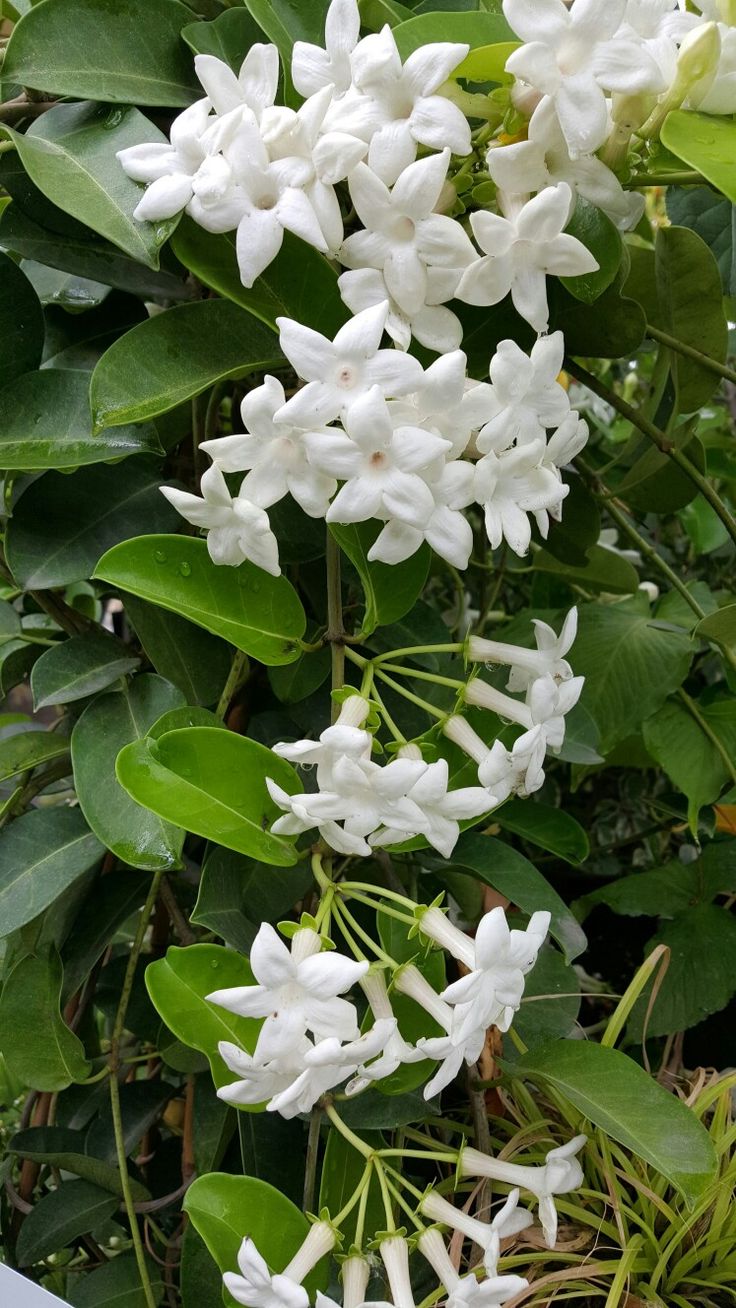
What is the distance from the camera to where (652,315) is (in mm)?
616

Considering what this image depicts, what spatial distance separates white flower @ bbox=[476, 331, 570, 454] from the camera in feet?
1.26

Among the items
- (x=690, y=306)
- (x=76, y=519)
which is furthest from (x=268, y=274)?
(x=690, y=306)

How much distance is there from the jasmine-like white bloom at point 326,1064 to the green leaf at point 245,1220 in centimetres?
7

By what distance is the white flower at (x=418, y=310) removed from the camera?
1.28 ft

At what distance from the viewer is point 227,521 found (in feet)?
1.30

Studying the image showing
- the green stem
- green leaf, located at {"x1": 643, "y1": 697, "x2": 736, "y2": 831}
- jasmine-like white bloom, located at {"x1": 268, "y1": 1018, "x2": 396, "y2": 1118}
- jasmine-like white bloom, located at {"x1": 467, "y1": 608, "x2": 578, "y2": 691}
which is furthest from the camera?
green leaf, located at {"x1": 643, "y1": 697, "x2": 736, "y2": 831}

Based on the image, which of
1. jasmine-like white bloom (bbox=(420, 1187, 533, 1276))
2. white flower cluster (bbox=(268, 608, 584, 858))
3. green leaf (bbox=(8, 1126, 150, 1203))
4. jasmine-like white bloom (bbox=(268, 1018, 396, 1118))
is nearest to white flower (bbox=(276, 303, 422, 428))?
white flower cluster (bbox=(268, 608, 584, 858))

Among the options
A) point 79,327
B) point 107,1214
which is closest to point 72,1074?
point 107,1214

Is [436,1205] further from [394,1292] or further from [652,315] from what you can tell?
[652,315]

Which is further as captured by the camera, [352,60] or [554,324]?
[554,324]

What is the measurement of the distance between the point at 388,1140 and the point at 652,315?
508mm

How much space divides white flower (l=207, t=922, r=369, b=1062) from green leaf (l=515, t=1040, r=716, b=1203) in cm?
17

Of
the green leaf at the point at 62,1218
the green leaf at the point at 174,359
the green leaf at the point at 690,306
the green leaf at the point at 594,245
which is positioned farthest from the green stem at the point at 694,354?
the green leaf at the point at 62,1218

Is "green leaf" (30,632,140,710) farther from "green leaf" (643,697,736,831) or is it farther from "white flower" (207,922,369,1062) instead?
"green leaf" (643,697,736,831)
